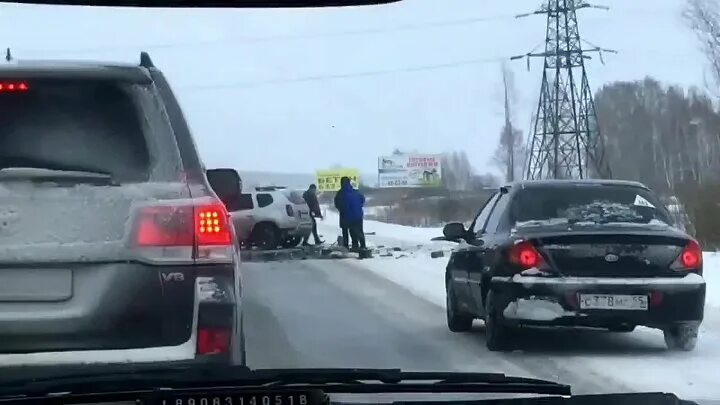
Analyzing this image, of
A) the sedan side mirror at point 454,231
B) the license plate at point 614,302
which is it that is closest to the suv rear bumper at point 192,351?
the sedan side mirror at point 454,231

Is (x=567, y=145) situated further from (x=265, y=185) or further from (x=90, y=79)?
(x=90, y=79)

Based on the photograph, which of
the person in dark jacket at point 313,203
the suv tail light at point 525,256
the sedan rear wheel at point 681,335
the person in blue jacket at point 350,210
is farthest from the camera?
the suv tail light at point 525,256

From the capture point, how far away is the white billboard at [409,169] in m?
4.26

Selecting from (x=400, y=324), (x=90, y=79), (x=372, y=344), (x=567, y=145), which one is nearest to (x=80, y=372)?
(x=90, y=79)

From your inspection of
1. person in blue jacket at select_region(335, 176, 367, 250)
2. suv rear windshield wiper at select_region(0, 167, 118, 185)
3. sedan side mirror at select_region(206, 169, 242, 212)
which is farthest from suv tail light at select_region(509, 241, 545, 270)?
suv rear windshield wiper at select_region(0, 167, 118, 185)

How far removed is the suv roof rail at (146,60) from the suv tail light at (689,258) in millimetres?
3009

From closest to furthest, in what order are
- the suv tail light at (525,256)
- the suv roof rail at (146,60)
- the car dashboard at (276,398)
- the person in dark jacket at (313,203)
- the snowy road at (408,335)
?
the car dashboard at (276,398) → the suv roof rail at (146,60) → the person in dark jacket at (313,203) → the snowy road at (408,335) → the suv tail light at (525,256)

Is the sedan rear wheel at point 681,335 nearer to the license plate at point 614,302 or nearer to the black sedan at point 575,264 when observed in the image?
the black sedan at point 575,264

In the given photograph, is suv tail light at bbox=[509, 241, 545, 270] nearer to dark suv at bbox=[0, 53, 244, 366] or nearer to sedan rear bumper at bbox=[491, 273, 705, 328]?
sedan rear bumper at bbox=[491, 273, 705, 328]

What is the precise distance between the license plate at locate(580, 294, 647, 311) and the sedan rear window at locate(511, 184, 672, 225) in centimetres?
49

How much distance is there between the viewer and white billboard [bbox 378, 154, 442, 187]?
14.0ft

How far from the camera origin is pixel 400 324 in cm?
677

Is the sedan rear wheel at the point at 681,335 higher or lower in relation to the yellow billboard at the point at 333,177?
lower

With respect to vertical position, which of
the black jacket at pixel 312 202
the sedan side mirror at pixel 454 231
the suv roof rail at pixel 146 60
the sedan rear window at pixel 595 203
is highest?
the suv roof rail at pixel 146 60
